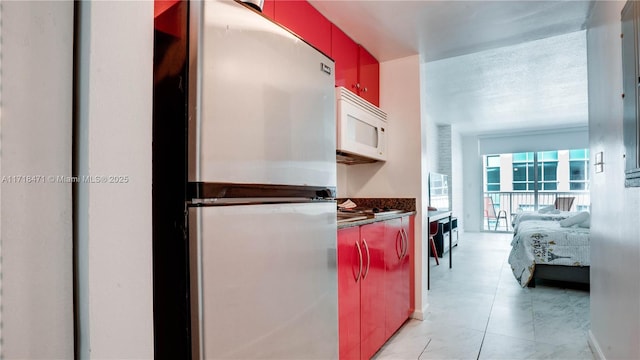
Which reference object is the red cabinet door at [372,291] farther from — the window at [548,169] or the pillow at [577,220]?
the window at [548,169]

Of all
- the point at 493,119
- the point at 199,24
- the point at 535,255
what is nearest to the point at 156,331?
the point at 199,24

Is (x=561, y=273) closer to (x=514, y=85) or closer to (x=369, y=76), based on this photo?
(x=514, y=85)

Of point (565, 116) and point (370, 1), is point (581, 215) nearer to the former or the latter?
point (565, 116)

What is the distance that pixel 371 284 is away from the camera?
1965mm

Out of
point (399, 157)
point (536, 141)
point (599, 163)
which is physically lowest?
point (599, 163)

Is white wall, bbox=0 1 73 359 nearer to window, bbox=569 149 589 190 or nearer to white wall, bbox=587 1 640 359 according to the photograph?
white wall, bbox=587 1 640 359

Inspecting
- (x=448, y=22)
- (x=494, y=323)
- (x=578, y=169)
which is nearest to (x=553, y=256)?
(x=494, y=323)

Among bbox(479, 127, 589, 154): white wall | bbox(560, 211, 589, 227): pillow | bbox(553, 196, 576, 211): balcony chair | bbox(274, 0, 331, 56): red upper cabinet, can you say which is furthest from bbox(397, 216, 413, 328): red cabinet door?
bbox(479, 127, 589, 154): white wall

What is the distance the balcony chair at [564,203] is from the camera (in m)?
7.15

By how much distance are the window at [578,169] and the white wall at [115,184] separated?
30.3ft

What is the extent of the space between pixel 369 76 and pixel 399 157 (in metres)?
0.71

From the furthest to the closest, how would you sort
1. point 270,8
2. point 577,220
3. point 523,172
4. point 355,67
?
point 523,172 → point 577,220 → point 355,67 → point 270,8

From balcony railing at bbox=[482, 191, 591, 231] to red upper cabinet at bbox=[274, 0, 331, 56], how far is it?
25.3ft

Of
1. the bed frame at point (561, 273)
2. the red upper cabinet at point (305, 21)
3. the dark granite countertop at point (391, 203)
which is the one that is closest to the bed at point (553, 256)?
the bed frame at point (561, 273)
